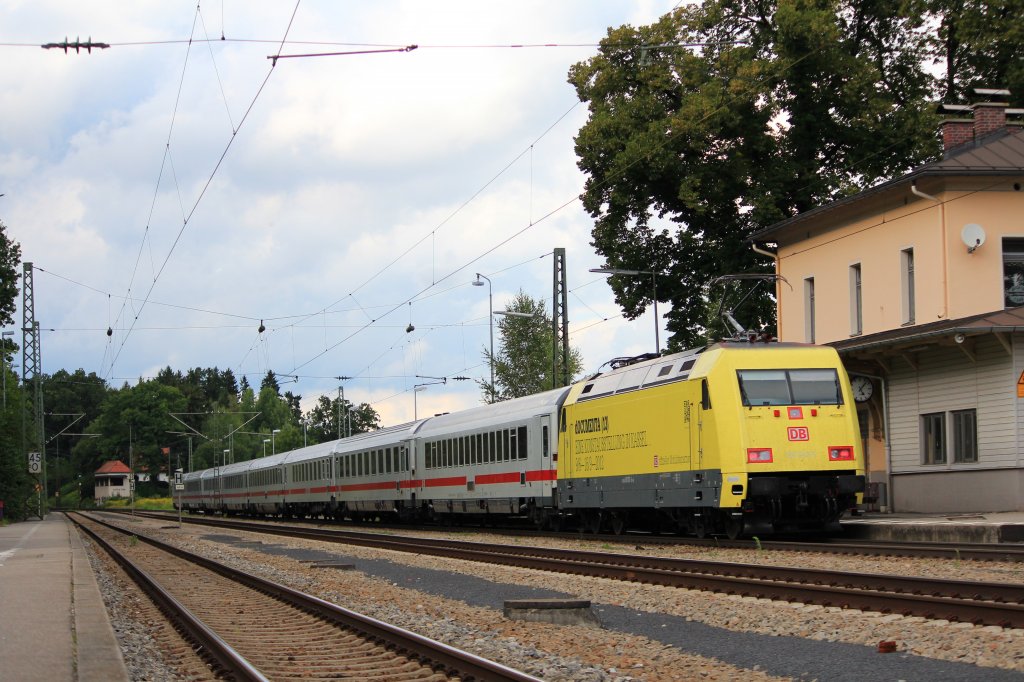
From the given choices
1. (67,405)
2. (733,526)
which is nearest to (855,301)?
(733,526)

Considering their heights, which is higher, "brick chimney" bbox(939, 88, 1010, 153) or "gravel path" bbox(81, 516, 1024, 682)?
"brick chimney" bbox(939, 88, 1010, 153)

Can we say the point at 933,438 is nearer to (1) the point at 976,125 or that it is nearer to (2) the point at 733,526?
(2) the point at 733,526

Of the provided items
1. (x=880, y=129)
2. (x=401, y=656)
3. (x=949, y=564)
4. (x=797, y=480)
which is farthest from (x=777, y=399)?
(x=880, y=129)

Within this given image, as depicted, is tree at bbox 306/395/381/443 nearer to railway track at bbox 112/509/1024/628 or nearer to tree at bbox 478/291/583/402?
tree at bbox 478/291/583/402

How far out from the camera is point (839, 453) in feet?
67.4

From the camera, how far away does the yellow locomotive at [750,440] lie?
20.1 m

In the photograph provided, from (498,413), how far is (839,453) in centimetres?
1398

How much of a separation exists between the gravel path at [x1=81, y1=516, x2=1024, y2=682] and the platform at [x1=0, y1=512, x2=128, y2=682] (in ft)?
9.82

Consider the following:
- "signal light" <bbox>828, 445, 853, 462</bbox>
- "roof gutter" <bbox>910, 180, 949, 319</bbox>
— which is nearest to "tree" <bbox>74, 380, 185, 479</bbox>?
"roof gutter" <bbox>910, 180, 949, 319</bbox>

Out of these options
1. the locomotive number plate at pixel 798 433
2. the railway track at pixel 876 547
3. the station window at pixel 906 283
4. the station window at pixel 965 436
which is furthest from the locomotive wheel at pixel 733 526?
the station window at pixel 906 283

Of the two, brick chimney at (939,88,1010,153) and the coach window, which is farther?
brick chimney at (939,88,1010,153)

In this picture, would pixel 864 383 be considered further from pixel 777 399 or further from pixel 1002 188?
A: pixel 777 399

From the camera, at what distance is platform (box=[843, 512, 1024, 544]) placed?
61.1ft

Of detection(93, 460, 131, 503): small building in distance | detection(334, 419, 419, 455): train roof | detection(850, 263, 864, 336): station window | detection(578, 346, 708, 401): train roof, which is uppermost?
detection(850, 263, 864, 336): station window
